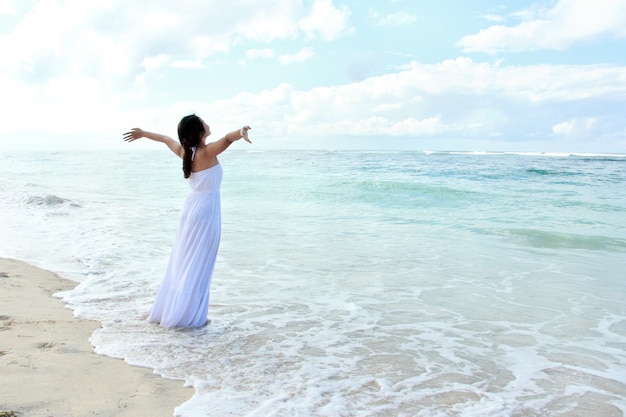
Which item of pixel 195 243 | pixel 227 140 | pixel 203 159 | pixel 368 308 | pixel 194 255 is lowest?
pixel 368 308

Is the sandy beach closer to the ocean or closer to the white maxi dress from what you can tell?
the ocean

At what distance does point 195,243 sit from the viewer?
4.77 metres

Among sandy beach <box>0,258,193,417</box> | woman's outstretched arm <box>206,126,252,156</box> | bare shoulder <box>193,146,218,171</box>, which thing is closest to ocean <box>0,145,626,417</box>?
sandy beach <box>0,258,193,417</box>

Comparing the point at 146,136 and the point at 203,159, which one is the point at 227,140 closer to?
the point at 203,159

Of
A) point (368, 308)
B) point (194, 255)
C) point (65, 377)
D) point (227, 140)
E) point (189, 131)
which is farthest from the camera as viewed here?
point (368, 308)

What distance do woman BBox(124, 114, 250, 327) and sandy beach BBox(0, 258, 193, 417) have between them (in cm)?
79

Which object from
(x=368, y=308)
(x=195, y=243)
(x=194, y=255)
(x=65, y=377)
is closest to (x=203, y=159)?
(x=195, y=243)

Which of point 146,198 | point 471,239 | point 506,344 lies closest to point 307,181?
point 146,198

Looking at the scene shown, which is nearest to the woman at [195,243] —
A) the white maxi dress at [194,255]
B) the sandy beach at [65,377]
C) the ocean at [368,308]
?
the white maxi dress at [194,255]

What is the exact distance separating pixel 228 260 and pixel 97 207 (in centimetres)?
808

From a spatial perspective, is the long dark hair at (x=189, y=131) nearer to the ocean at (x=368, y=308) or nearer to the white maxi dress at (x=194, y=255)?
the white maxi dress at (x=194, y=255)

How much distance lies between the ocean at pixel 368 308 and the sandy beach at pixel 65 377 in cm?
19

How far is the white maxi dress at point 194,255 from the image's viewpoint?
474cm

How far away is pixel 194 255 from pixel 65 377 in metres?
1.60
